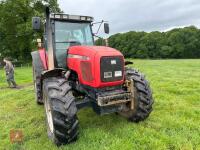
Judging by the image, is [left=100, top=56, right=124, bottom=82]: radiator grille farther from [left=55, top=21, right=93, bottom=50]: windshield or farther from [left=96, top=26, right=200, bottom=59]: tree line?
[left=96, top=26, right=200, bottom=59]: tree line

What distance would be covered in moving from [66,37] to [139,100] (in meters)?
2.25

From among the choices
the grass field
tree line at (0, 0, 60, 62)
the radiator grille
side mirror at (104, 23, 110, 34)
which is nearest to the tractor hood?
the radiator grille

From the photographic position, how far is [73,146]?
5203 millimetres

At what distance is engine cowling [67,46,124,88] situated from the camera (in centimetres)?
532

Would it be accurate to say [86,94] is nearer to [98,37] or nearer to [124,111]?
[124,111]

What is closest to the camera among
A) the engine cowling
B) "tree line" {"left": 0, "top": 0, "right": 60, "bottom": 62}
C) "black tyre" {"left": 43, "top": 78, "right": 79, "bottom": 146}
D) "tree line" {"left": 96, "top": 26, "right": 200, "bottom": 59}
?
"black tyre" {"left": 43, "top": 78, "right": 79, "bottom": 146}

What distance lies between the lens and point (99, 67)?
17.4ft

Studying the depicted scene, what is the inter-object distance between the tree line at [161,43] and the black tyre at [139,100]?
222 ft

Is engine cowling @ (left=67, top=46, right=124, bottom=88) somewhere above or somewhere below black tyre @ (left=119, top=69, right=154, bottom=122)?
above

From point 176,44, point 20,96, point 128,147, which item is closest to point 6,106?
point 20,96

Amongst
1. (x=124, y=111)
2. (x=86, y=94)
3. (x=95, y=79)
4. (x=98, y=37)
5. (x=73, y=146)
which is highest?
(x=98, y=37)

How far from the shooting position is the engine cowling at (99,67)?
210 inches

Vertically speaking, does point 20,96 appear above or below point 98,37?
below

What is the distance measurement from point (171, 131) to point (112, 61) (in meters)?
1.85
